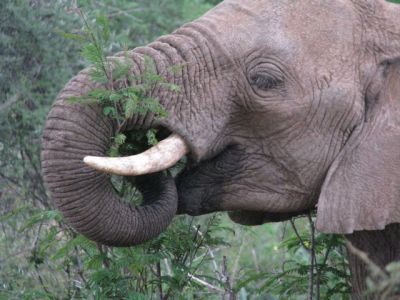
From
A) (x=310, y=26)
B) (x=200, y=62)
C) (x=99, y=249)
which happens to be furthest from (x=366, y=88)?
(x=99, y=249)

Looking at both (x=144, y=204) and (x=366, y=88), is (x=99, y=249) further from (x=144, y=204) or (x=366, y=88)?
(x=366, y=88)

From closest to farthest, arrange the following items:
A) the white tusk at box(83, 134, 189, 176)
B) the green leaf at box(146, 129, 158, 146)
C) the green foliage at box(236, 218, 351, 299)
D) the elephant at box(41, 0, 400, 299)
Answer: the white tusk at box(83, 134, 189, 176), the green leaf at box(146, 129, 158, 146), the elephant at box(41, 0, 400, 299), the green foliage at box(236, 218, 351, 299)

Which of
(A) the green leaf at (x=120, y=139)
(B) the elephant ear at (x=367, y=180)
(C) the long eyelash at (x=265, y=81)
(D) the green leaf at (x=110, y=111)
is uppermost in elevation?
(D) the green leaf at (x=110, y=111)

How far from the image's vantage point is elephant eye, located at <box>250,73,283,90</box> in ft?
17.0

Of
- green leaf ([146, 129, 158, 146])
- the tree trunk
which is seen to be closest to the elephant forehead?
green leaf ([146, 129, 158, 146])

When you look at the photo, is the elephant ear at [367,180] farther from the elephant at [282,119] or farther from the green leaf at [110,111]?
the green leaf at [110,111]

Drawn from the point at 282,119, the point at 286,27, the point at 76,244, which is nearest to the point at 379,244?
the point at 282,119

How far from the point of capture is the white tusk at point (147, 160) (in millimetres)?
4473

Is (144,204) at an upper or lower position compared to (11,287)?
upper

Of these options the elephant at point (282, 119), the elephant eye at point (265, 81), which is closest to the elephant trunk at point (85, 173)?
the elephant at point (282, 119)

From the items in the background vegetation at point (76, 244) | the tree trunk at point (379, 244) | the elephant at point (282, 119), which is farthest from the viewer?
the background vegetation at point (76, 244)

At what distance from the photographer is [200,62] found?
200 inches

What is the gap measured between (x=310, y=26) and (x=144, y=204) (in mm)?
1284

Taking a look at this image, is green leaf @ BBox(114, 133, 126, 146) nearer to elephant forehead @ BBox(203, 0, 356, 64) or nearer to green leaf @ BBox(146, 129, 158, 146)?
green leaf @ BBox(146, 129, 158, 146)
